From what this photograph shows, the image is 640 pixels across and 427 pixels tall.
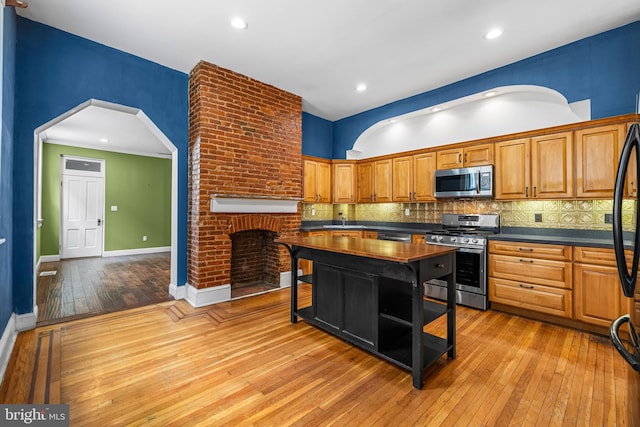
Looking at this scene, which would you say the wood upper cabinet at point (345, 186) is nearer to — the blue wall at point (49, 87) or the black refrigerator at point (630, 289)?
the blue wall at point (49, 87)

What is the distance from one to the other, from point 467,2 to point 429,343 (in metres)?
3.05

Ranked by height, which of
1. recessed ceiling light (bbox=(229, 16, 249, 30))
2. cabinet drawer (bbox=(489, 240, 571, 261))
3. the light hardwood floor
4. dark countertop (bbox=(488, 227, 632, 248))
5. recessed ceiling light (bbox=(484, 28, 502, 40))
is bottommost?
the light hardwood floor

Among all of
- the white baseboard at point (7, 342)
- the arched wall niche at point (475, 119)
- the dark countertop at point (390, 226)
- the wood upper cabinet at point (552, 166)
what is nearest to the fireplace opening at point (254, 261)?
the dark countertop at point (390, 226)

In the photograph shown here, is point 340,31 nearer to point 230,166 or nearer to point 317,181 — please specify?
point 230,166

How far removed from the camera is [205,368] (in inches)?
89.9

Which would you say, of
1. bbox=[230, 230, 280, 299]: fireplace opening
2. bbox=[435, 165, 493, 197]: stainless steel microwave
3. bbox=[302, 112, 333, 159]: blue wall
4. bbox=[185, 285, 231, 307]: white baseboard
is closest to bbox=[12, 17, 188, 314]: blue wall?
bbox=[185, 285, 231, 307]: white baseboard

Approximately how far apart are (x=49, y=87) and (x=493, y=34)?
4731 millimetres

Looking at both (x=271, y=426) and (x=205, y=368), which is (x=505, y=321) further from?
(x=205, y=368)

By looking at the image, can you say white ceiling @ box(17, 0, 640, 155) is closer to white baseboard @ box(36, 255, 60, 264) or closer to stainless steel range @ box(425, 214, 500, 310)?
stainless steel range @ box(425, 214, 500, 310)

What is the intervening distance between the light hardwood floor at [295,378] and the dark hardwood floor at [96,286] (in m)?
0.52

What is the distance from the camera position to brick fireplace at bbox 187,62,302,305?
373 cm

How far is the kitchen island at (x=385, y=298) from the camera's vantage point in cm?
206

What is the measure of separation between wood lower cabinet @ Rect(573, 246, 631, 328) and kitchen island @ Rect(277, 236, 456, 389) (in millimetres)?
1661

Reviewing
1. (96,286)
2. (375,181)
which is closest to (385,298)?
(375,181)
